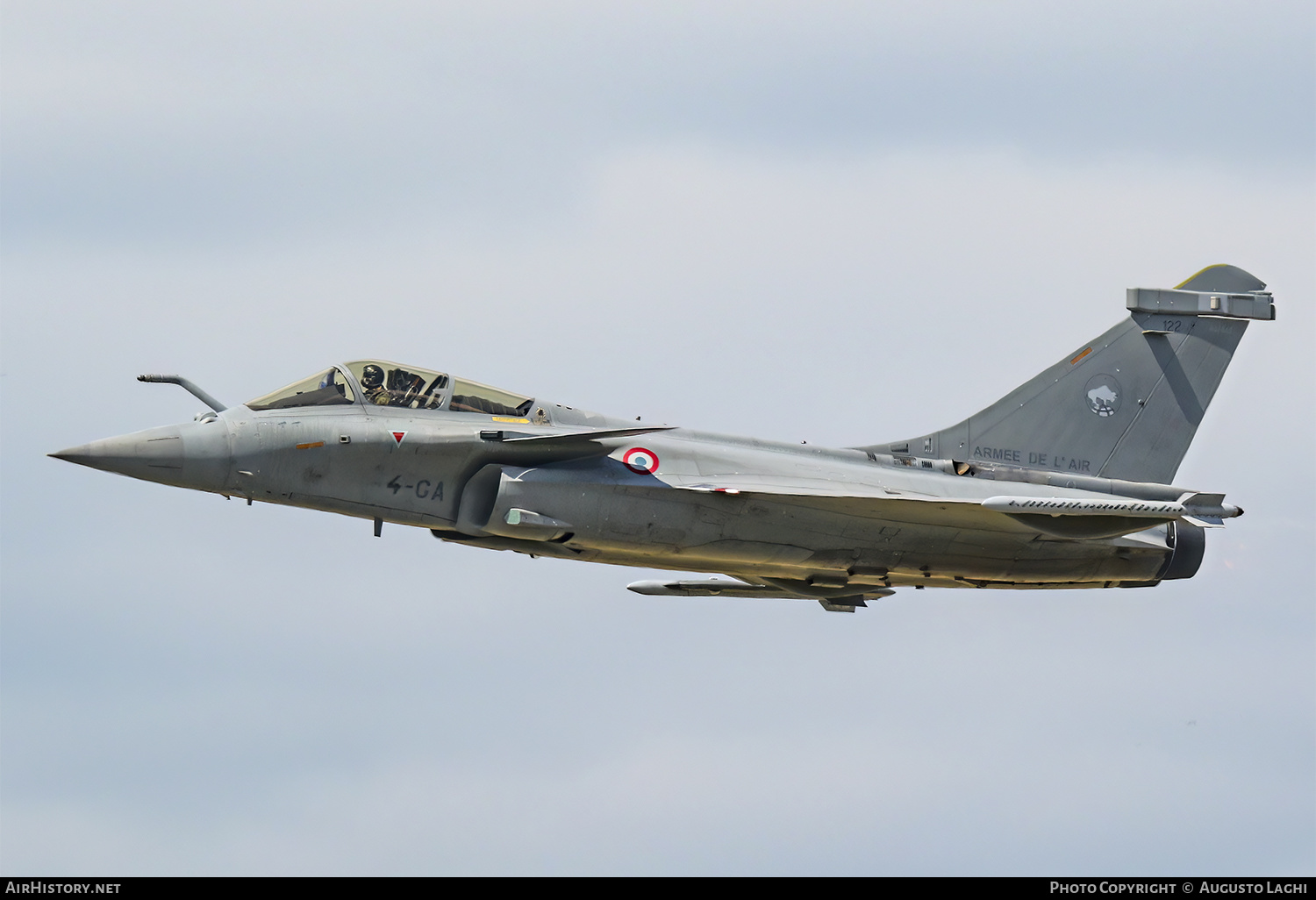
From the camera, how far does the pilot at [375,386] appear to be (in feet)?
75.0

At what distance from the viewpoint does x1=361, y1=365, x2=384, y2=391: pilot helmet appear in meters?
22.9

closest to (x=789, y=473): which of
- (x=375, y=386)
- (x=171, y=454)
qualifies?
(x=375, y=386)

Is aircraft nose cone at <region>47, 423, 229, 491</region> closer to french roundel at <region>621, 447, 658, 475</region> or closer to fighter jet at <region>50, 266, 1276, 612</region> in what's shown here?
fighter jet at <region>50, 266, 1276, 612</region>

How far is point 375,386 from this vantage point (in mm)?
22938

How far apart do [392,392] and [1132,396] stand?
1167 cm

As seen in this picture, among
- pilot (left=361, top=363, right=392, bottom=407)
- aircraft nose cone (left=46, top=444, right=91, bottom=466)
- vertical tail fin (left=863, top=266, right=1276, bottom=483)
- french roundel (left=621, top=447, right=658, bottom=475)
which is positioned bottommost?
aircraft nose cone (left=46, top=444, right=91, bottom=466)

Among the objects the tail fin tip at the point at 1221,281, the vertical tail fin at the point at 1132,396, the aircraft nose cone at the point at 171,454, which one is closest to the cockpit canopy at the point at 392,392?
the aircraft nose cone at the point at 171,454

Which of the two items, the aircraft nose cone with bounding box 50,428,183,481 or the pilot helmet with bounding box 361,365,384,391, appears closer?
the aircraft nose cone with bounding box 50,428,183,481

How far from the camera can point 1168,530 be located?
25859mm

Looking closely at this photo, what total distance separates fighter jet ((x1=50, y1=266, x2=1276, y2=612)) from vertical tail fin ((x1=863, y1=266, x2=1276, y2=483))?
3cm

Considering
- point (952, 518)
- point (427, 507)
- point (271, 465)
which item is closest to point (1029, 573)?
point (952, 518)

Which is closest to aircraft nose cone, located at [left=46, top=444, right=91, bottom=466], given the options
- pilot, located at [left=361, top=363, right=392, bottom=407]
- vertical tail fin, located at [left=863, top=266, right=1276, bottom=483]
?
pilot, located at [left=361, top=363, right=392, bottom=407]

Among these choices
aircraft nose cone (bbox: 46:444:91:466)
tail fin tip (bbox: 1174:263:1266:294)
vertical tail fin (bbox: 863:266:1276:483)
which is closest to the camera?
aircraft nose cone (bbox: 46:444:91:466)
